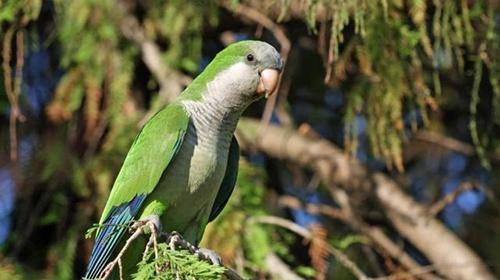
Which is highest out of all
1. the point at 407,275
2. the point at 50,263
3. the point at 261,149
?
the point at 261,149

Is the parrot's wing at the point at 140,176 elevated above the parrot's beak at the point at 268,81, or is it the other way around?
the parrot's beak at the point at 268,81

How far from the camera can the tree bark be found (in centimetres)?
437

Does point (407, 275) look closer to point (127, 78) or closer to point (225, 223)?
point (225, 223)

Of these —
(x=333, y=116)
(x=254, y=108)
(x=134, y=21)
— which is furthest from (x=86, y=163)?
(x=333, y=116)

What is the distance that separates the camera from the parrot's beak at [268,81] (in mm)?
3193

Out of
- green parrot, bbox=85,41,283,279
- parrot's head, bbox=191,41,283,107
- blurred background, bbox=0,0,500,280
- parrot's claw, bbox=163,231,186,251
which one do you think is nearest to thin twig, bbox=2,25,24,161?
blurred background, bbox=0,0,500,280

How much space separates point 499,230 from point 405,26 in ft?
5.44

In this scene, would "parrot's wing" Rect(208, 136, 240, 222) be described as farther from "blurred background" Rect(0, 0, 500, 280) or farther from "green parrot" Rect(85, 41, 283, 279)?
"blurred background" Rect(0, 0, 500, 280)

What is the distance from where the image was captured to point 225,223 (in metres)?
4.07

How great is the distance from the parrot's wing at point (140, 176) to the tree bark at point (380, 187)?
1.42 m

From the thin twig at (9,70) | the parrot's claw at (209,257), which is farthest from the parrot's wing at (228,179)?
the thin twig at (9,70)

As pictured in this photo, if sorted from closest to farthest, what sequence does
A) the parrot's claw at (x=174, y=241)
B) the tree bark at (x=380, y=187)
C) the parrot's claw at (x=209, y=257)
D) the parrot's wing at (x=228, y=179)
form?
the parrot's claw at (x=174, y=241)
the parrot's claw at (x=209, y=257)
the parrot's wing at (x=228, y=179)
the tree bark at (x=380, y=187)

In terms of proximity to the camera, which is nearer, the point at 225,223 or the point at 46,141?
the point at 225,223

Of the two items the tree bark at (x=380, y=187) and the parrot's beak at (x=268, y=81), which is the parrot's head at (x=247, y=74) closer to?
the parrot's beak at (x=268, y=81)
